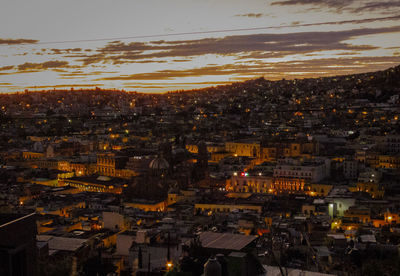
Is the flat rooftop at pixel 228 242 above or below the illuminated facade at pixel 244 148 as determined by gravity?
above

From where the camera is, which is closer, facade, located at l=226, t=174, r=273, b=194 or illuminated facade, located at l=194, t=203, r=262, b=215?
illuminated facade, located at l=194, t=203, r=262, b=215

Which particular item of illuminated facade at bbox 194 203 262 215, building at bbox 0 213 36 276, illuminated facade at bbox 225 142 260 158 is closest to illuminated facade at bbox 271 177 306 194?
illuminated facade at bbox 194 203 262 215

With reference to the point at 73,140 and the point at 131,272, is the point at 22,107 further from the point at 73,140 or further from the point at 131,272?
the point at 131,272

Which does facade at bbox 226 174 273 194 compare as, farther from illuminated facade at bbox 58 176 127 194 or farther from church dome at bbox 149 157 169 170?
illuminated facade at bbox 58 176 127 194

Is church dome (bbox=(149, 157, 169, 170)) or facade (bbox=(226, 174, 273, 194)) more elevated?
church dome (bbox=(149, 157, 169, 170))

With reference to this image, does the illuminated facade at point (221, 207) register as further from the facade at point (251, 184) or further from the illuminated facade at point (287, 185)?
the illuminated facade at point (287, 185)

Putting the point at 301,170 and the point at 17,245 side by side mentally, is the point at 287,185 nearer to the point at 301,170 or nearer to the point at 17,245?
the point at 301,170

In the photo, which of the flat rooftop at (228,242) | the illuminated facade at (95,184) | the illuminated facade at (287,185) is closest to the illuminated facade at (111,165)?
the illuminated facade at (95,184)

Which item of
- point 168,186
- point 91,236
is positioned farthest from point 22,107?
point 91,236

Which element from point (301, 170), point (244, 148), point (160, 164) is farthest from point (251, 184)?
point (244, 148)
